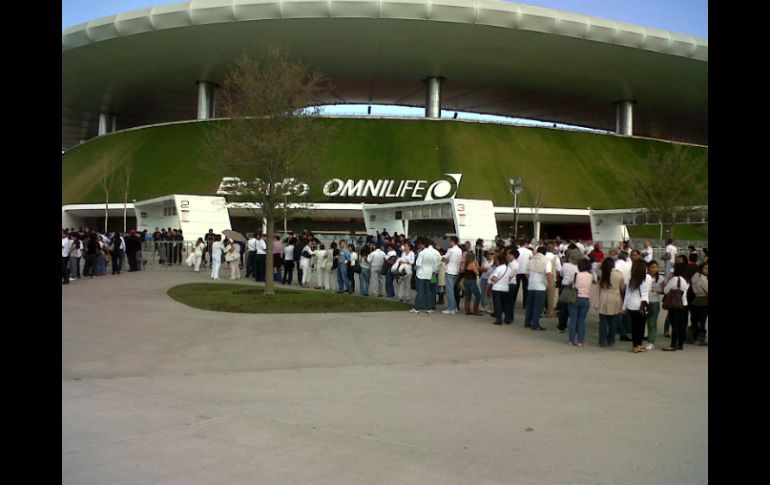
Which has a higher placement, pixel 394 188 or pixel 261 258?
pixel 394 188

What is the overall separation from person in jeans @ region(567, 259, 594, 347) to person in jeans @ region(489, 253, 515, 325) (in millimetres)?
1973

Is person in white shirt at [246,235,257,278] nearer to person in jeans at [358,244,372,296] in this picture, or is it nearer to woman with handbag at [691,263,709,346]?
person in jeans at [358,244,372,296]

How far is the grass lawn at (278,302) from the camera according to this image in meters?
13.7

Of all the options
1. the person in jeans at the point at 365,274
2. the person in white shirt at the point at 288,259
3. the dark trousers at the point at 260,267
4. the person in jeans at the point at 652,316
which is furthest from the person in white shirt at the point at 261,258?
the person in jeans at the point at 652,316

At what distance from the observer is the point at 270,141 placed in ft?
52.6

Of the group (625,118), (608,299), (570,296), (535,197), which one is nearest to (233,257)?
(570,296)

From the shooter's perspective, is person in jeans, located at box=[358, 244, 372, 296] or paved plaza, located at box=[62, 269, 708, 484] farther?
person in jeans, located at box=[358, 244, 372, 296]

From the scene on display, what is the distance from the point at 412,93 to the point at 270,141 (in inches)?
1563

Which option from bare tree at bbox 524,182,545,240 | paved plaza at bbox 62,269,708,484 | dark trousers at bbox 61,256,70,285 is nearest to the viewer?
paved plaza at bbox 62,269,708,484

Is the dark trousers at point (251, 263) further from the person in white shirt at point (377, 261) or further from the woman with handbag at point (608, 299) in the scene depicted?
the woman with handbag at point (608, 299)

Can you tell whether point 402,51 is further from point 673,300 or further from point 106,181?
point 673,300

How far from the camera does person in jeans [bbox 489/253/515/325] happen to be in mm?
12445

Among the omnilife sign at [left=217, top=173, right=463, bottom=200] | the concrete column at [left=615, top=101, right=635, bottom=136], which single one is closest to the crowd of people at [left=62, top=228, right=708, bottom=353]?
the omnilife sign at [left=217, top=173, right=463, bottom=200]

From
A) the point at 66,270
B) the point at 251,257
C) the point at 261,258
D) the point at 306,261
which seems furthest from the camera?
the point at 251,257
